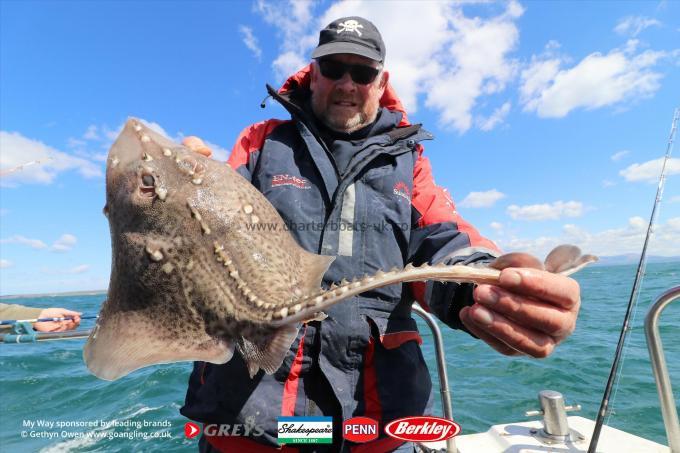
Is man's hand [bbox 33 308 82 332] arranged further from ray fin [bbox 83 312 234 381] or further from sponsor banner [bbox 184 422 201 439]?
ray fin [bbox 83 312 234 381]

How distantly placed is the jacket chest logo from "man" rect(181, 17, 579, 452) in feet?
0.03

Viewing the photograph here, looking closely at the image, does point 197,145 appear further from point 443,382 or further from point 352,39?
point 443,382

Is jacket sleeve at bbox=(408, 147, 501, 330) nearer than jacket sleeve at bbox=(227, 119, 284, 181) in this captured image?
Yes

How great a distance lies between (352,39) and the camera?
4156mm

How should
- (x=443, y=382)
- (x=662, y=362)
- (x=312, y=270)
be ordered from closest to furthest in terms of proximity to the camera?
(x=312, y=270), (x=662, y=362), (x=443, y=382)

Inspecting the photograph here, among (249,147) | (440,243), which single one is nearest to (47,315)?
(249,147)

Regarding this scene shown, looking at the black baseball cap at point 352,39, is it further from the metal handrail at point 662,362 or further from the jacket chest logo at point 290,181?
the metal handrail at point 662,362

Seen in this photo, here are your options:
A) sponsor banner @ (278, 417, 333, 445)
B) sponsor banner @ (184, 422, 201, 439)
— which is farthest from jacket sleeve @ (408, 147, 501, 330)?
sponsor banner @ (184, 422, 201, 439)

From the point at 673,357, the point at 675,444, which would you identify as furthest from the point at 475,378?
the point at 675,444

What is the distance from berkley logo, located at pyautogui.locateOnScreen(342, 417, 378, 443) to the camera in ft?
9.31

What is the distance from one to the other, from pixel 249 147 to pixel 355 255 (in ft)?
5.33

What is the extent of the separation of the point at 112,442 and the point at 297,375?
8.49 meters

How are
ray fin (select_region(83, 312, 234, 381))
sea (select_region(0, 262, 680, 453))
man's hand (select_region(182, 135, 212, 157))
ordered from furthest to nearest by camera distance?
sea (select_region(0, 262, 680, 453)) → man's hand (select_region(182, 135, 212, 157)) → ray fin (select_region(83, 312, 234, 381))

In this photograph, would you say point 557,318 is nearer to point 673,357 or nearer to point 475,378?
point 475,378
